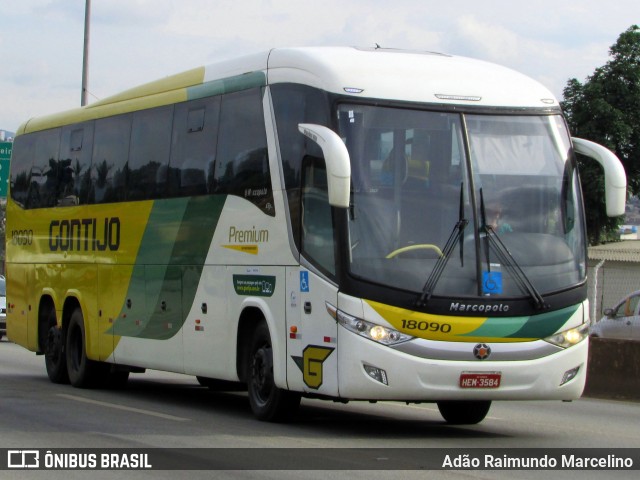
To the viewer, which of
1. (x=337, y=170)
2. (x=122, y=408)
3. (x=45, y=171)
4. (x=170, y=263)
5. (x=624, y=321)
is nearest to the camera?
(x=337, y=170)

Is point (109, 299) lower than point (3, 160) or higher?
lower

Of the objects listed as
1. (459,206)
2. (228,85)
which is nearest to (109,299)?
(228,85)

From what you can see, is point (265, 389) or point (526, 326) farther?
point (265, 389)

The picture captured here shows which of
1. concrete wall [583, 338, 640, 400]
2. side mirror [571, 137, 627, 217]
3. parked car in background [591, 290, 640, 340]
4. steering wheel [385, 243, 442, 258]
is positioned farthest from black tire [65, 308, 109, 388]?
parked car in background [591, 290, 640, 340]

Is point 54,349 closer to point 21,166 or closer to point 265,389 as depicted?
point 21,166

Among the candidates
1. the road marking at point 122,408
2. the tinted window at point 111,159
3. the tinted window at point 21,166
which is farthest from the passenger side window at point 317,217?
the tinted window at point 21,166

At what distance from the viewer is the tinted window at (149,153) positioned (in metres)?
16.2

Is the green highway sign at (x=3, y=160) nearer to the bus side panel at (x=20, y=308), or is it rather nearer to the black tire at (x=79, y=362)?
the bus side panel at (x=20, y=308)

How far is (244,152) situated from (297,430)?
315 centimetres

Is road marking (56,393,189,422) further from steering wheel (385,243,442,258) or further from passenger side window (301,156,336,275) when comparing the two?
steering wheel (385,243,442,258)

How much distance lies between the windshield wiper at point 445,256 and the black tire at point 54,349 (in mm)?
9018

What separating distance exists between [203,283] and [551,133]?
14.8 feet

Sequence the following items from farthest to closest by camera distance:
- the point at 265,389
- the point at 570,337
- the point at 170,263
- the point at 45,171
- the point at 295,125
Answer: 1. the point at 45,171
2. the point at 170,263
3. the point at 265,389
4. the point at 295,125
5. the point at 570,337

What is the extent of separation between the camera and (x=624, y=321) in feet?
82.3
